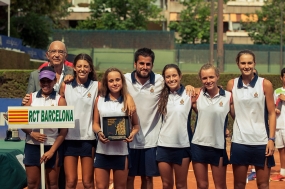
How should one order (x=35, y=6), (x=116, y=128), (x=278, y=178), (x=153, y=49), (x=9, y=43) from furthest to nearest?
(x=153, y=49) < (x=35, y=6) < (x=9, y=43) < (x=278, y=178) < (x=116, y=128)

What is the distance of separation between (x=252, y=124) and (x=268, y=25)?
53.2 metres

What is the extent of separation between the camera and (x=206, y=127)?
7648mm

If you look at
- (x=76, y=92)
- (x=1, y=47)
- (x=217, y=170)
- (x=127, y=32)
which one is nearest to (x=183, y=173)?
(x=217, y=170)

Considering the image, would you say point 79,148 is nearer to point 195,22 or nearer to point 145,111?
point 145,111

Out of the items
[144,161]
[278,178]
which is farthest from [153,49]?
[144,161]

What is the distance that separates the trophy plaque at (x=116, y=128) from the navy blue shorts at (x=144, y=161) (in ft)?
1.66

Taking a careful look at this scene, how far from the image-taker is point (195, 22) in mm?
60156

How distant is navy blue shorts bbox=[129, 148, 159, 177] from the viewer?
787 cm

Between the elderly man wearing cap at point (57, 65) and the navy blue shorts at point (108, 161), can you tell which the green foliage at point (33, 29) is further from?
the navy blue shorts at point (108, 161)

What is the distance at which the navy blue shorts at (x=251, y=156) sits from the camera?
763 cm

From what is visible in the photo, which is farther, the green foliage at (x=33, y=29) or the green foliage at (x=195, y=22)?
the green foliage at (x=195, y=22)

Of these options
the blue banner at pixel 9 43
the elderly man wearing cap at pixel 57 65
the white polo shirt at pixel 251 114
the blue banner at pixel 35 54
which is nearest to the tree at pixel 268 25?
the blue banner at pixel 35 54

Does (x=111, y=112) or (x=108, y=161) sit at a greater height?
(x=111, y=112)

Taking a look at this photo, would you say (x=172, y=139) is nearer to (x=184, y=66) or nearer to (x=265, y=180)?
(x=265, y=180)
